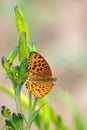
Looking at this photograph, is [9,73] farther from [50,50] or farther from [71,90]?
[50,50]

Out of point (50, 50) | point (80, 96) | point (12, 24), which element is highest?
point (12, 24)

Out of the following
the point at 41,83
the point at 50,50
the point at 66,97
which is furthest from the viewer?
the point at 50,50

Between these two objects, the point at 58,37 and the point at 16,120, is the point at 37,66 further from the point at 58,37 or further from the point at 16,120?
the point at 58,37

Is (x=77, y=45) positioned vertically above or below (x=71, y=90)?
above

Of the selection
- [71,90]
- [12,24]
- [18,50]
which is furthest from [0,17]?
[18,50]

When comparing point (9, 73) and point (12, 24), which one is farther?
point (12, 24)

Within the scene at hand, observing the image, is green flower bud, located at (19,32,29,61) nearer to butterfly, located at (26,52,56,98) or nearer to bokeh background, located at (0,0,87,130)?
butterfly, located at (26,52,56,98)

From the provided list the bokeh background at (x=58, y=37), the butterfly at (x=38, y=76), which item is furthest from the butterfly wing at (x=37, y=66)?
the bokeh background at (x=58, y=37)

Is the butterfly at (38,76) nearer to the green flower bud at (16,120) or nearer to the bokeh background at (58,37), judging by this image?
the green flower bud at (16,120)
